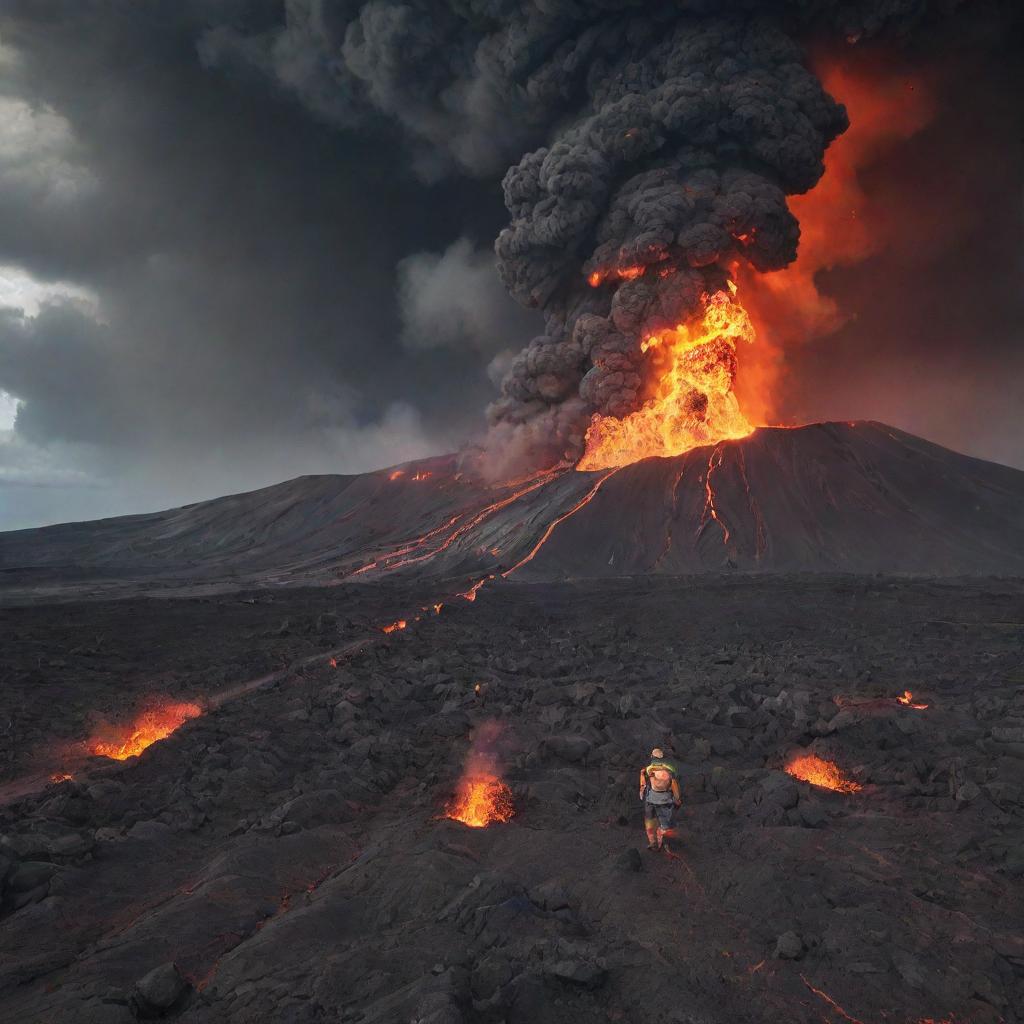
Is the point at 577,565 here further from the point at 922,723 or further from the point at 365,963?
the point at 365,963

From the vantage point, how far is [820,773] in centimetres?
954

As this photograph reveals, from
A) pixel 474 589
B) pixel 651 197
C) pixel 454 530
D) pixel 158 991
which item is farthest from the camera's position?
pixel 651 197

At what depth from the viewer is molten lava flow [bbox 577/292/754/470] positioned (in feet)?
167

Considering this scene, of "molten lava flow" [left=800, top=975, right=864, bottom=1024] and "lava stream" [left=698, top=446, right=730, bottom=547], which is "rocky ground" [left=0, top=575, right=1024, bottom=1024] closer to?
"molten lava flow" [left=800, top=975, right=864, bottom=1024]

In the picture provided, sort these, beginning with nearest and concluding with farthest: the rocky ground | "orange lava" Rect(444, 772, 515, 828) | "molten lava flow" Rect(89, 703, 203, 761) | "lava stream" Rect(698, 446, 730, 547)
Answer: the rocky ground
"orange lava" Rect(444, 772, 515, 828)
"molten lava flow" Rect(89, 703, 203, 761)
"lava stream" Rect(698, 446, 730, 547)

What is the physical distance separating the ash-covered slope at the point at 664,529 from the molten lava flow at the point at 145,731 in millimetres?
21497

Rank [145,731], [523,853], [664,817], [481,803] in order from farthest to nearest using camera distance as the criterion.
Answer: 1. [145,731]
2. [481,803]
3. [664,817]
4. [523,853]

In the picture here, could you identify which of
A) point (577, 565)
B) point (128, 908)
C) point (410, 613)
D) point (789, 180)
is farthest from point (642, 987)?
point (789, 180)

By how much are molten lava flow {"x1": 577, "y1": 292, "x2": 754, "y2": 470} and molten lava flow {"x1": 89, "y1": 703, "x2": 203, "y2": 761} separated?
134 feet

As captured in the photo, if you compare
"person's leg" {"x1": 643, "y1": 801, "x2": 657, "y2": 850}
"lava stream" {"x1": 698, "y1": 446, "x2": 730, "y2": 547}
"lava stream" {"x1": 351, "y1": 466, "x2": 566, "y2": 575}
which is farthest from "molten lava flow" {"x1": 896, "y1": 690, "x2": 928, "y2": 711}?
"lava stream" {"x1": 351, "y1": 466, "x2": 566, "y2": 575}

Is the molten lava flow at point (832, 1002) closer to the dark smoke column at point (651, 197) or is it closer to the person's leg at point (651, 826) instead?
the person's leg at point (651, 826)

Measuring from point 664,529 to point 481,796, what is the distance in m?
32.7

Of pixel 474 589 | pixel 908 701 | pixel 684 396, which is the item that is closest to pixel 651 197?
pixel 684 396

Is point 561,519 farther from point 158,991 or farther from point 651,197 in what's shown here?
point 158,991
